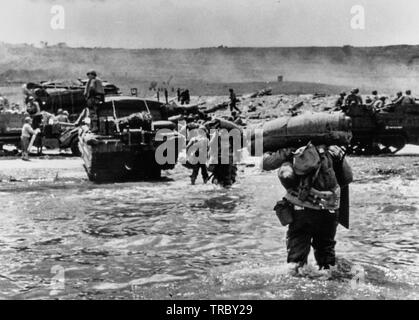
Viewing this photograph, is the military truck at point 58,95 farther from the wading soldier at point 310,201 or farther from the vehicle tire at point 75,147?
the wading soldier at point 310,201

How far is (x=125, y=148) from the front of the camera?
51.1ft

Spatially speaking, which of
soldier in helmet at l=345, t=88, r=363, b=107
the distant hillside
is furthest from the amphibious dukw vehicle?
the distant hillside

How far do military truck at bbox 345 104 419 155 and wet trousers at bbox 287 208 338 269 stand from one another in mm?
16869

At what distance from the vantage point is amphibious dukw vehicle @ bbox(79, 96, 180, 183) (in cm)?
1548

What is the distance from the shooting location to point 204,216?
35.8 ft

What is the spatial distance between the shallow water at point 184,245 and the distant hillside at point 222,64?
40537 millimetres

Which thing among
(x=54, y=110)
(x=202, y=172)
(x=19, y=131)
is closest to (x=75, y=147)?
(x=19, y=131)

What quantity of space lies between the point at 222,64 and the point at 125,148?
162ft

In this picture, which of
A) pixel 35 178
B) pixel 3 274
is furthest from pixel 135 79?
pixel 3 274

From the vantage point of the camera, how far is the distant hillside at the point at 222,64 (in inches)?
Answer: 2195

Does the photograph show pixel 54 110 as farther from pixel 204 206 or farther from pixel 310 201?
pixel 310 201

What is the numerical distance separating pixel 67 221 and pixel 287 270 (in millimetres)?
4535

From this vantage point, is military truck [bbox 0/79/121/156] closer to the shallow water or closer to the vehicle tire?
the vehicle tire
